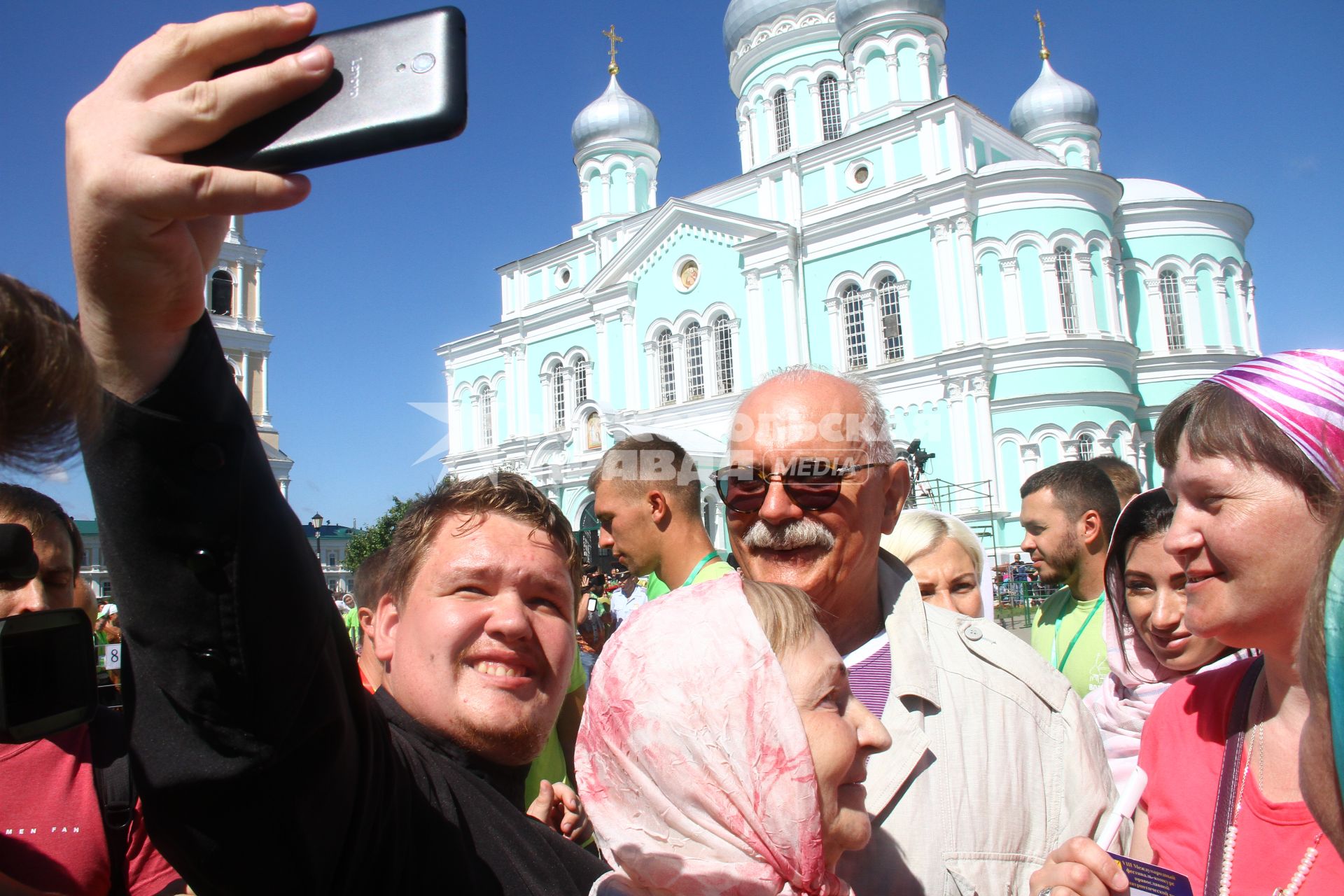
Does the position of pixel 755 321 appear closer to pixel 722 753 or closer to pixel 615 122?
pixel 615 122

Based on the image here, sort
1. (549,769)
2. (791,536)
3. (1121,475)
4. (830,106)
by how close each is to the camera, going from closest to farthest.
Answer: (791,536) → (549,769) → (1121,475) → (830,106)

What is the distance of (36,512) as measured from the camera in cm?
220

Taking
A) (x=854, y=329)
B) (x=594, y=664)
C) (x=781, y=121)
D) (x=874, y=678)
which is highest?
(x=781, y=121)

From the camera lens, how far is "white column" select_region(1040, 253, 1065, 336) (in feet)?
73.7

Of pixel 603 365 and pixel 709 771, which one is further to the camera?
pixel 603 365

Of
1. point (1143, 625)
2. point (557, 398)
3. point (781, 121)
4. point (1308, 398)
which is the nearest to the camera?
point (1308, 398)

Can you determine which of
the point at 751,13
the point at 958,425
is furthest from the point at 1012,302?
the point at 751,13

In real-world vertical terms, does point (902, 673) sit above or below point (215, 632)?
below

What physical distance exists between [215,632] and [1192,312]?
30.7m

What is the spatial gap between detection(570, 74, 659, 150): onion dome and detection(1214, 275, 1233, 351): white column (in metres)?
20.4

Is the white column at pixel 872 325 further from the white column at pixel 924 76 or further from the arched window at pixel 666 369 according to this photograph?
the white column at pixel 924 76

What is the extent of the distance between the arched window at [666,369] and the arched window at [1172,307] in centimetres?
1516

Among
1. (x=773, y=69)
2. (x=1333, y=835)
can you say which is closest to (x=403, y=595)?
(x=1333, y=835)

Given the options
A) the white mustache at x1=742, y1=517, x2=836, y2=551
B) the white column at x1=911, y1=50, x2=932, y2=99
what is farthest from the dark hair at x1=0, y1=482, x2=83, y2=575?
the white column at x1=911, y1=50, x2=932, y2=99
